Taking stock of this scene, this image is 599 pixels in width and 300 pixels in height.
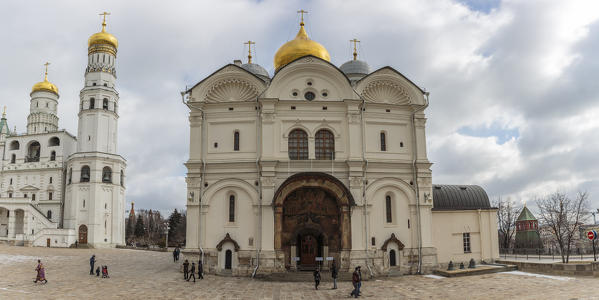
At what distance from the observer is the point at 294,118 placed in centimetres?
2684

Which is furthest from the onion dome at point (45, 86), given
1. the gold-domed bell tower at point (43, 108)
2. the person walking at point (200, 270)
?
the person walking at point (200, 270)

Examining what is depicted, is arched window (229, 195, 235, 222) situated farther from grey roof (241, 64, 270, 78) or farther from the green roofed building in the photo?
the green roofed building

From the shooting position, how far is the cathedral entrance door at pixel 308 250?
2612 centimetres

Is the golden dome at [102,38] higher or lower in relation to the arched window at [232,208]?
higher

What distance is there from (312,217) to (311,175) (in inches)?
102

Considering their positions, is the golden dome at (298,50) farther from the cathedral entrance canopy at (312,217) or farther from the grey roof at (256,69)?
the cathedral entrance canopy at (312,217)

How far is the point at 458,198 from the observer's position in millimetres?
29594

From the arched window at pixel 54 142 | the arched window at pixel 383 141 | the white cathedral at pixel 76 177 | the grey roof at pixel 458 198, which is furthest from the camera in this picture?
the arched window at pixel 54 142

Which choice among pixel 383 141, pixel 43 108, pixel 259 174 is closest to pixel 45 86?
pixel 43 108

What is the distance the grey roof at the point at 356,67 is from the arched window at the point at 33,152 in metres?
47.8

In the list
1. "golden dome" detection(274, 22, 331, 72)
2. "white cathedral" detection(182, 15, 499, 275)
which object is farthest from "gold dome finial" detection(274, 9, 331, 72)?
"white cathedral" detection(182, 15, 499, 275)

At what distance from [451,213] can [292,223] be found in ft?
34.7

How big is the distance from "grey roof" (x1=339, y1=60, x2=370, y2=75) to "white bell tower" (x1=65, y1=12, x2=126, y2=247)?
3347 centimetres

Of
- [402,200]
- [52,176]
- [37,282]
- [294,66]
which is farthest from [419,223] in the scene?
[52,176]
